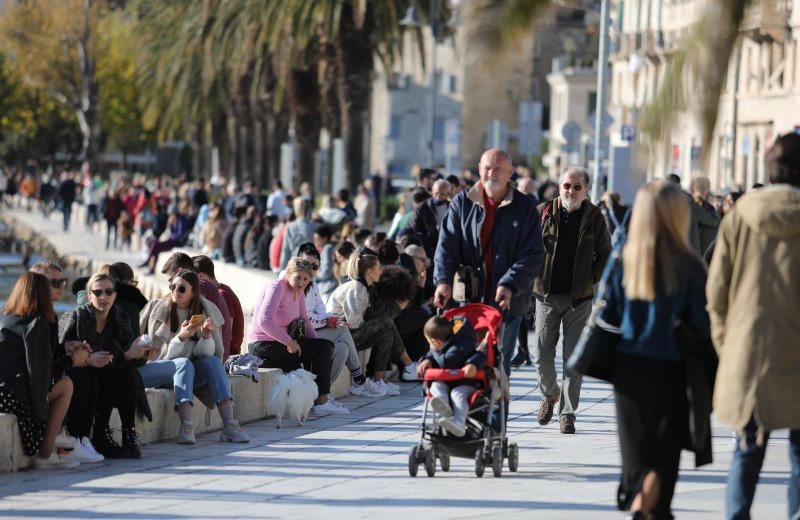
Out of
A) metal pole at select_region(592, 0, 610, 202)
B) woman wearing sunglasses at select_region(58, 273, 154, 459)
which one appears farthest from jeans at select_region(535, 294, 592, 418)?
metal pole at select_region(592, 0, 610, 202)

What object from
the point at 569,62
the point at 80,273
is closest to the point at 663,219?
the point at 80,273

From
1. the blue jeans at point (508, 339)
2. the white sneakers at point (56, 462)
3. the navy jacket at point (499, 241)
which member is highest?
the navy jacket at point (499, 241)

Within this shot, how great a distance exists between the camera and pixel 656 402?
25.0 feet

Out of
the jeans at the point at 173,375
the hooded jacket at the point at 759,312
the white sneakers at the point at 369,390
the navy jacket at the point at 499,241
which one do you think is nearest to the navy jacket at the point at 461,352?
the navy jacket at the point at 499,241

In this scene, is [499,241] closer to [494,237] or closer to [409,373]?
[494,237]

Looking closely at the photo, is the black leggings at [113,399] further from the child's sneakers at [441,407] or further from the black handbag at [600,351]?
the black handbag at [600,351]

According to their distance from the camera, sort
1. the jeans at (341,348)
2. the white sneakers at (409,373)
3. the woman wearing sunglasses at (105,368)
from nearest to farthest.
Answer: the woman wearing sunglasses at (105,368) < the jeans at (341,348) < the white sneakers at (409,373)

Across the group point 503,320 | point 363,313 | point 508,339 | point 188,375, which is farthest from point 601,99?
point 503,320

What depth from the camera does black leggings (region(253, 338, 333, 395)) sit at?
13.8 metres

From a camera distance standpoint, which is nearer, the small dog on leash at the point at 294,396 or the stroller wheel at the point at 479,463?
the stroller wheel at the point at 479,463

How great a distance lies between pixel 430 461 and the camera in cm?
1021

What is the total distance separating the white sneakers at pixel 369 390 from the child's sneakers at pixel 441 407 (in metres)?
4.98

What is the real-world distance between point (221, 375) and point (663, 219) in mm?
5259

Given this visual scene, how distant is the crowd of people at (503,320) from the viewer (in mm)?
7590
